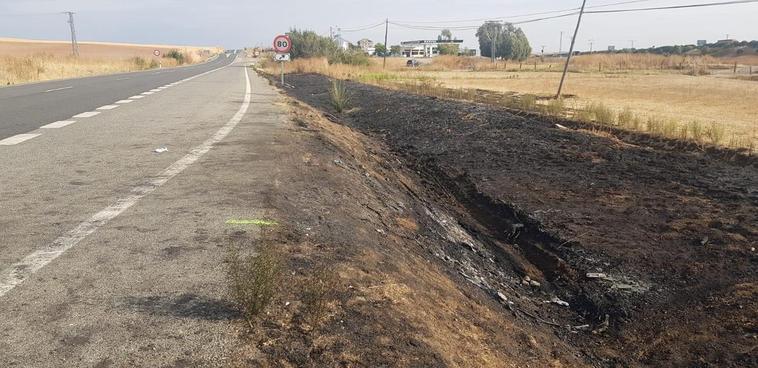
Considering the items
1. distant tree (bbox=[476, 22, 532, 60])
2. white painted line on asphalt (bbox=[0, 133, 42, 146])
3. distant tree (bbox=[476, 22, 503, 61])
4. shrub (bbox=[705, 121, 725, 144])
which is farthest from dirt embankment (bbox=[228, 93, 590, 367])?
distant tree (bbox=[476, 22, 503, 61])

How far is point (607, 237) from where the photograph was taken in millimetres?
6906

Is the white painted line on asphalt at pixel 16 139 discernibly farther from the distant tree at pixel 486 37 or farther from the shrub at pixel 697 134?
the distant tree at pixel 486 37

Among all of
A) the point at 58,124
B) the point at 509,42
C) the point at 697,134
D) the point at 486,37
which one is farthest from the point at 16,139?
the point at 486,37

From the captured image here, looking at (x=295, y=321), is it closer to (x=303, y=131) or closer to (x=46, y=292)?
(x=46, y=292)

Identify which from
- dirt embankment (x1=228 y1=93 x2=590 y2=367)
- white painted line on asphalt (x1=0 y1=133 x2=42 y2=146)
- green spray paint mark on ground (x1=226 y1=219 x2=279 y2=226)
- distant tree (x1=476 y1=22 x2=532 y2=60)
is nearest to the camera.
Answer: dirt embankment (x1=228 y1=93 x2=590 y2=367)

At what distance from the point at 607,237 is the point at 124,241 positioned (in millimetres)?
5612

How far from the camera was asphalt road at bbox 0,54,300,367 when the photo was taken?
258 centimetres

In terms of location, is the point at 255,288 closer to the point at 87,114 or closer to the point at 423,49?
the point at 87,114

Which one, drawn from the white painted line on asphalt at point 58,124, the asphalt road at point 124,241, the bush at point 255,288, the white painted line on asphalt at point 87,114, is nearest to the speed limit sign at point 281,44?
the white painted line on asphalt at point 87,114

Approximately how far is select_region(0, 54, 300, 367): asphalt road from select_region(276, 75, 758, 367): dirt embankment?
1.70m

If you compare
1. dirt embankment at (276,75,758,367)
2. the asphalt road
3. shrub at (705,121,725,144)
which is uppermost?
the asphalt road

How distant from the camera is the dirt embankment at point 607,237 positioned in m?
4.73

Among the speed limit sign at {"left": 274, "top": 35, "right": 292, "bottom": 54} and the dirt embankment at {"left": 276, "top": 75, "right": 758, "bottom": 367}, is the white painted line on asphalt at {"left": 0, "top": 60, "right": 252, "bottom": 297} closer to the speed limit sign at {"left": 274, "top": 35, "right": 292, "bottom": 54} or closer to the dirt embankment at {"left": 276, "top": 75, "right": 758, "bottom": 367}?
the dirt embankment at {"left": 276, "top": 75, "right": 758, "bottom": 367}

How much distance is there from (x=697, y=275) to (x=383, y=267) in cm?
377
